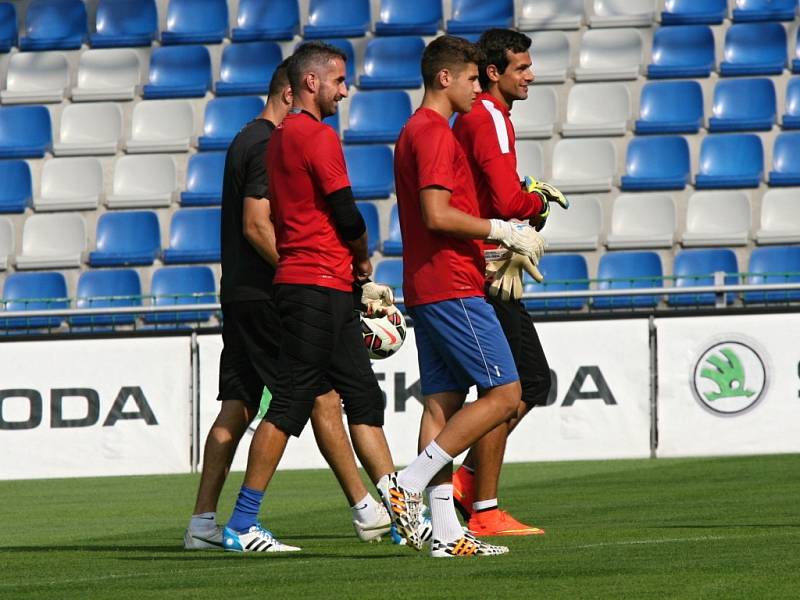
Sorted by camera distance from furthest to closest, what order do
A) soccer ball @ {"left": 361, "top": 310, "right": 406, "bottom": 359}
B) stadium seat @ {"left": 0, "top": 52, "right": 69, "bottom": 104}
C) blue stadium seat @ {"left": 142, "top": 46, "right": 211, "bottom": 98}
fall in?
1. stadium seat @ {"left": 0, "top": 52, "right": 69, "bottom": 104}
2. blue stadium seat @ {"left": 142, "top": 46, "right": 211, "bottom": 98}
3. soccer ball @ {"left": 361, "top": 310, "right": 406, "bottom": 359}

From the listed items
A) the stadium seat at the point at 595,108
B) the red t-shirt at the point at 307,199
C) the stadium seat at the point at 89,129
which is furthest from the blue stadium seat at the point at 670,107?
the red t-shirt at the point at 307,199

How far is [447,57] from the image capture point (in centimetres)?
→ 617

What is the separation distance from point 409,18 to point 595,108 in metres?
2.58

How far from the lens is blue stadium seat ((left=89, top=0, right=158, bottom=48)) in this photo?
1939 centimetres

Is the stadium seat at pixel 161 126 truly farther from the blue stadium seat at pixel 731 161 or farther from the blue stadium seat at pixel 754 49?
the blue stadium seat at pixel 754 49

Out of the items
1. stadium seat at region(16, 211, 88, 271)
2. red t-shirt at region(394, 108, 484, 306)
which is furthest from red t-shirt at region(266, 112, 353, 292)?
stadium seat at region(16, 211, 88, 271)

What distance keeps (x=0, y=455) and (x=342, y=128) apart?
634cm

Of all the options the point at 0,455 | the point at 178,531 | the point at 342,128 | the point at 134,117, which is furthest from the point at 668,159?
the point at 178,531

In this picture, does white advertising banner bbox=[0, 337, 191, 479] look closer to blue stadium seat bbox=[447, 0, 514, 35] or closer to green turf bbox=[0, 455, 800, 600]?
green turf bbox=[0, 455, 800, 600]

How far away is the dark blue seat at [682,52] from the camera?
687 inches

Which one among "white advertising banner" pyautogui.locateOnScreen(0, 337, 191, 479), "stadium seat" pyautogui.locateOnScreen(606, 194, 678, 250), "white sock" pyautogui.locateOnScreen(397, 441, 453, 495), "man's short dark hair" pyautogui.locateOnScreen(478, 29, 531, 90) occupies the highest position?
"man's short dark hair" pyautogui.locateOnScreen(478, 29, 531, 90)

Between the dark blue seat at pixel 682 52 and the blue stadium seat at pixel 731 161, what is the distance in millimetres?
1117

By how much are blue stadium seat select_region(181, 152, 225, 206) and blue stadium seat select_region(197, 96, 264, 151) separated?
40cm

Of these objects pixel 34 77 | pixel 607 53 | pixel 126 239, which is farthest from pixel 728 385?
pixel 34 77
